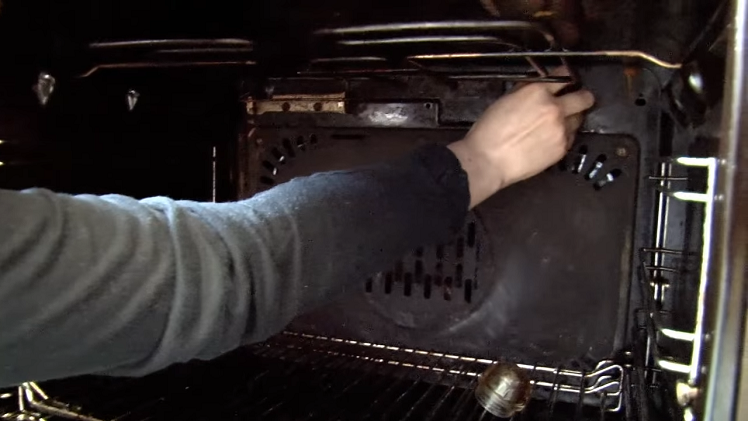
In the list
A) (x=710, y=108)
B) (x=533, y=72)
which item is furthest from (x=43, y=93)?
(x=710, y=108)

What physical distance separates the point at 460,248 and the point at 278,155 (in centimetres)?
29

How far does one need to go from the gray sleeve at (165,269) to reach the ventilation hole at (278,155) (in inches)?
14.0

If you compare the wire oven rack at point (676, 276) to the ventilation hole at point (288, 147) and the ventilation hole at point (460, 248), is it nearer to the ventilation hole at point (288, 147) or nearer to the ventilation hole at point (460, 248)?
the ventilation hole at point (460, 248)

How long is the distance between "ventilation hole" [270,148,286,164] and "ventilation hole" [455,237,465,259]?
0.27 metres

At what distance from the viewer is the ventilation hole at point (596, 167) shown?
83 centimetres

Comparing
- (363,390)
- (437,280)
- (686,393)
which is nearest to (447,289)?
(437,280)

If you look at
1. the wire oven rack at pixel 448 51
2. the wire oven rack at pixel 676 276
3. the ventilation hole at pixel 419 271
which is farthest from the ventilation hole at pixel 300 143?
the wire oven rack at pixel 676 276

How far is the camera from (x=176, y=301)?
1.58 feet

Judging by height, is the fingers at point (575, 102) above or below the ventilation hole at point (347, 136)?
above

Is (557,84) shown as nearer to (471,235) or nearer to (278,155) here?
(471,235)

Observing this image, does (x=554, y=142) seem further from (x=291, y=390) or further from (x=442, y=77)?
(x=291, y=390)

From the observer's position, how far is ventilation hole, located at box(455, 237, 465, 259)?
35.4 inches

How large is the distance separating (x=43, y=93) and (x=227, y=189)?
31 centimetres

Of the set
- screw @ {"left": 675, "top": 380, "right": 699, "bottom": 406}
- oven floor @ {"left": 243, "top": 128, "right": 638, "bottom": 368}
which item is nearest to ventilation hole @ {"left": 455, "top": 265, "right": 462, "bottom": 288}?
oven floor @ {"left": 243, "top": 128, "right": 638, "bottom": 368}
